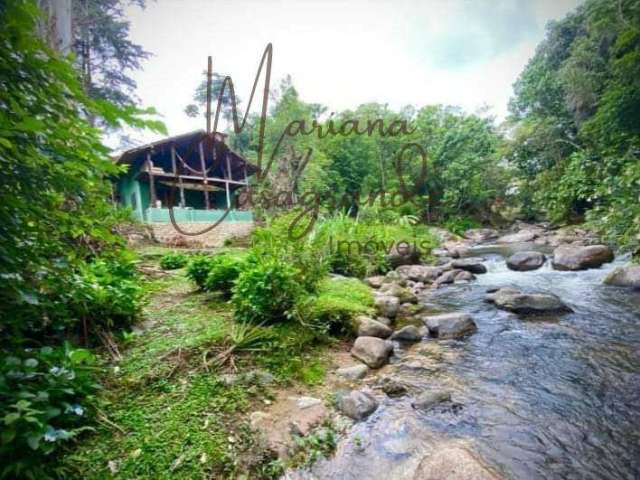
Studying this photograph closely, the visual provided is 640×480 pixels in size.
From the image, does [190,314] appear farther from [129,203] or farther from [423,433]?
[129,203]

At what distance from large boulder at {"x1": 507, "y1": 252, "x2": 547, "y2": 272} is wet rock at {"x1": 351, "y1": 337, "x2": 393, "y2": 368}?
5783mm

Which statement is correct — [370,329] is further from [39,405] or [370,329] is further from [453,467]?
[39,405]

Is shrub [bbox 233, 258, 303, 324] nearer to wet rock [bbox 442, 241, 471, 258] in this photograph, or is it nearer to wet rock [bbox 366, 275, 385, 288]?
wet rock [bbox 366, 275, 385, 288]

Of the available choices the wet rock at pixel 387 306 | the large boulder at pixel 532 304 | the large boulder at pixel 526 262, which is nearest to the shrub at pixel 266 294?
the wet rock at pixel 387 306

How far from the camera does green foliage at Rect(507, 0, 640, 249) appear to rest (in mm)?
5961

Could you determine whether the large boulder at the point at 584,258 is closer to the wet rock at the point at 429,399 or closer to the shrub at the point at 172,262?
the wet rock at the point at 429,399

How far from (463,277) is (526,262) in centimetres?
191

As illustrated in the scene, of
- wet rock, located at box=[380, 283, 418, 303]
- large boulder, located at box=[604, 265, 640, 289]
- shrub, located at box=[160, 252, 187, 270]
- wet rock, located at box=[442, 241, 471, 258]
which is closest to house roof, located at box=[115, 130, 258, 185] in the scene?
shrub, located at box=[160, 252, 187, 270]

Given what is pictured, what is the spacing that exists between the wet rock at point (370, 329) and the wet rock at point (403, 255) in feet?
13.8

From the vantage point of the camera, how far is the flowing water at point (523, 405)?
1.69 meters

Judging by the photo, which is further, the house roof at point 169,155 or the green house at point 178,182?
the house roof at point 169,155

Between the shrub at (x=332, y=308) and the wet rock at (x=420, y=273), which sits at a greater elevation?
the shrub at (x=332, y=308)

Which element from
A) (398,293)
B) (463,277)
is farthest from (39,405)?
(463,277)

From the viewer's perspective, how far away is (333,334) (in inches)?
132
